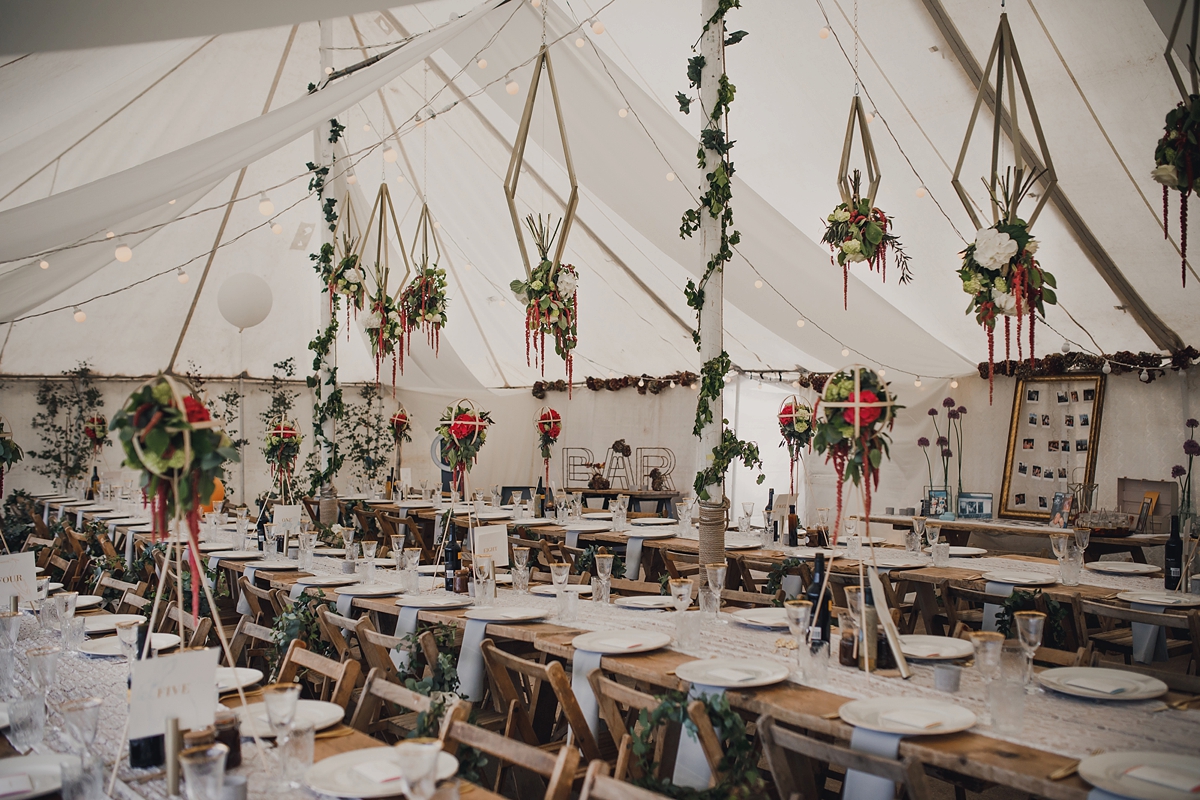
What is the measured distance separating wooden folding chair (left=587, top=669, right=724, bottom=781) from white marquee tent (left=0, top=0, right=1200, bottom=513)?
105 inches

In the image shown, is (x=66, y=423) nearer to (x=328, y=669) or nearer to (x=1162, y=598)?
(x=328, y=669)

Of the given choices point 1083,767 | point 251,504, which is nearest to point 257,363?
point 251,504

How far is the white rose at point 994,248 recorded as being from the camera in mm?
4086

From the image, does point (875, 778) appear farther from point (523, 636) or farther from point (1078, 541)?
point (1078, 541)

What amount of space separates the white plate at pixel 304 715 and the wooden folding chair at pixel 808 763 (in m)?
1.14

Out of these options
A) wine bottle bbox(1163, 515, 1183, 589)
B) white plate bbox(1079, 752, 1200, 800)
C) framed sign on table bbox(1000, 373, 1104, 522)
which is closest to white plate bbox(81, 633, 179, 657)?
white plate bbox(1079, 752, 1200, 800)

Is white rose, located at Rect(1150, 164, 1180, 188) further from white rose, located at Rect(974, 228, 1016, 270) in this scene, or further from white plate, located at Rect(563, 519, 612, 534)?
white plate, located at Rect(563, 519, 612, 534)

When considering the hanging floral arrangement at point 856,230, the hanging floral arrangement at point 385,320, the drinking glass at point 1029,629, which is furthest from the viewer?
the hanging floral arrangement at point 385,320

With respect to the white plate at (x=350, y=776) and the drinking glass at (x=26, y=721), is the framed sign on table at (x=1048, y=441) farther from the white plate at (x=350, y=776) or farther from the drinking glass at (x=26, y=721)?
the drinking glass at (x=26, y=721)

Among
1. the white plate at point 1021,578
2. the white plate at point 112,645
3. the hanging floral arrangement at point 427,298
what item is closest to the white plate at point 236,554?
the hanging floral arrangement at point 427,298

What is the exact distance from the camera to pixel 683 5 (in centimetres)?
620

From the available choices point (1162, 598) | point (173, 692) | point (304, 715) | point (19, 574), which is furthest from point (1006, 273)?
point (19, 574)

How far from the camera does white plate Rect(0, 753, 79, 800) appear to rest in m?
1.94

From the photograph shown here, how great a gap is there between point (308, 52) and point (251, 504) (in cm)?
744
